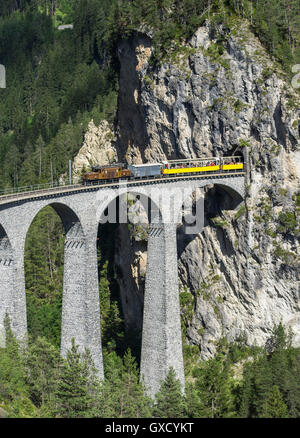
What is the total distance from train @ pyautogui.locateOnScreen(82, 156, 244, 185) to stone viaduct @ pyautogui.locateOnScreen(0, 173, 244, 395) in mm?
902

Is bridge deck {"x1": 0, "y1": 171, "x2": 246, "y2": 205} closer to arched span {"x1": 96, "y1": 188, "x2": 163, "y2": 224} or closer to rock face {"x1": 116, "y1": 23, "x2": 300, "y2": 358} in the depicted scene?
arched span {"x1": 96, "y1": 188, "x2": 163, "y2": 224}

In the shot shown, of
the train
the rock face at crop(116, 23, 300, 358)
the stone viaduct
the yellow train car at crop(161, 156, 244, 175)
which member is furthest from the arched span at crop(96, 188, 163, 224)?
the rock face at crop(116, 23, 300, 358)

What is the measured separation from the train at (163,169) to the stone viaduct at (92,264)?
902 mm

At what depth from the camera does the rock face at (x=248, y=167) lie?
64.6 meters

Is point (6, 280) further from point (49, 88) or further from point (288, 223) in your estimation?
point (49, 88)

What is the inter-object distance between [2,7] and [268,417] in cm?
14877

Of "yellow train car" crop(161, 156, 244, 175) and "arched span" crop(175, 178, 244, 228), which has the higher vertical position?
"yellow train car" crop(161, 156, 244, 175)

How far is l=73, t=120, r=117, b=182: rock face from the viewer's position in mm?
93512

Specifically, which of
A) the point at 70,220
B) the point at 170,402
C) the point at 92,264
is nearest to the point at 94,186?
the point at 70,220

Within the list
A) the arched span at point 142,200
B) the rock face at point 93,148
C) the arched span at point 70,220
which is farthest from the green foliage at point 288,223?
the rock face at point 93,148

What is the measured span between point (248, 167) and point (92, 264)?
1950 centimetres

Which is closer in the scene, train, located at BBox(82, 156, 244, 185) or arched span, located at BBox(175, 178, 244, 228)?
train, located at BBox(82, 156, 244, 185)

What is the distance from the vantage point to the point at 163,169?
200ft

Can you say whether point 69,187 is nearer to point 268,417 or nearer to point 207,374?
point 207,374
